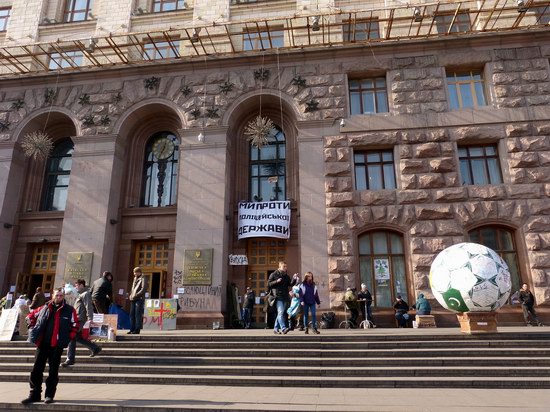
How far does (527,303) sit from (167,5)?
77.0ft

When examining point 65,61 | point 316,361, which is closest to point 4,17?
point 65,61

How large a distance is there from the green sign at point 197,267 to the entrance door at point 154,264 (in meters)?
2.43

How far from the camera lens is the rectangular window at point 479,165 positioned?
1767 cm

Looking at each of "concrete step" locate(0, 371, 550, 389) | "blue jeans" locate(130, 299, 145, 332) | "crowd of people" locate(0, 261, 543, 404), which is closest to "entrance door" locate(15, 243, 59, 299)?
"crowd of people" locate(0, 261, 543, 404)

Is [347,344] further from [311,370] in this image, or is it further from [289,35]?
[289,35]

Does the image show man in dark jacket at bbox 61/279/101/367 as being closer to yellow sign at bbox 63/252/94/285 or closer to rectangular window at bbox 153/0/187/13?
yellow sign at bbox 63/252/94/285

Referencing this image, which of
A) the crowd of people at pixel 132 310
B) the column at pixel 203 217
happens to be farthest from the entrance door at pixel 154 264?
the crowd of people at pixel 132 310

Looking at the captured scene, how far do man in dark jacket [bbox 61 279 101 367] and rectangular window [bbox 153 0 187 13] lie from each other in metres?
18.0

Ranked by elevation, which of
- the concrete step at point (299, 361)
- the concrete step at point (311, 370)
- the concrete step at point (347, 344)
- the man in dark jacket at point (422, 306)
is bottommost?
the concrete step at point (311, 370)

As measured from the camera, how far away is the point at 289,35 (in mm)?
20688

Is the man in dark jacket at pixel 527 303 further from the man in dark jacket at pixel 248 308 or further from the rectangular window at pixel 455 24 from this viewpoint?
the rectangular window at pixel 455 24

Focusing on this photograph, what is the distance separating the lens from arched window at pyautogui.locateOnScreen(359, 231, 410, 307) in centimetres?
1691

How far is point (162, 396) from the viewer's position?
7.49 metres

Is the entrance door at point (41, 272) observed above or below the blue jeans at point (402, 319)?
above
